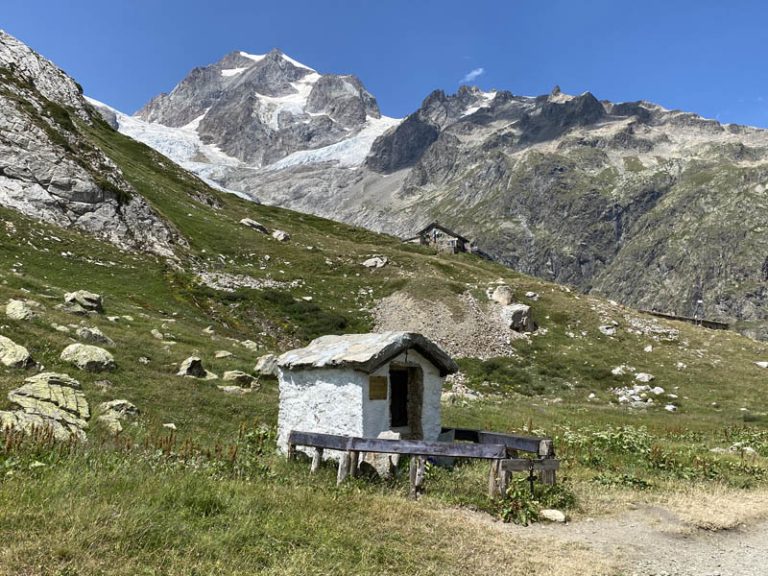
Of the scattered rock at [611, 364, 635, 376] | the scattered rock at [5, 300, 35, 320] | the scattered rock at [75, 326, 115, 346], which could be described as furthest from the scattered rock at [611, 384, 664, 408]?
the scattered rock at [5, 300, 35, 320]

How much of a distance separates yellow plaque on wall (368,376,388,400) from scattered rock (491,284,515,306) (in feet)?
114

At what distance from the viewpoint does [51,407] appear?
15.7 meters

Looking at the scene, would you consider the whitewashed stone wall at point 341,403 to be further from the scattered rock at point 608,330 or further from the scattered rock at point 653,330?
the scattered rock at point 653,330

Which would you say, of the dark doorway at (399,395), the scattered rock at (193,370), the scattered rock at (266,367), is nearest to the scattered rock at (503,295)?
the scattered rock at (266,367)

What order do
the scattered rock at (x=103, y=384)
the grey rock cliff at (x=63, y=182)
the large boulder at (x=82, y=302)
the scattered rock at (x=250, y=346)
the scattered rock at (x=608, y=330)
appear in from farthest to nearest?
the grey rock cliff at (x=63, y=182) < the scattered rock at (x=608, y=330) < the scattered rock at (x=250, y=346) < the large boulder at (x=82, y=302) < the scattered rock at (x=103, y=384)

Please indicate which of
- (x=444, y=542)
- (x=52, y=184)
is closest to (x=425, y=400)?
(x=444, y=542)

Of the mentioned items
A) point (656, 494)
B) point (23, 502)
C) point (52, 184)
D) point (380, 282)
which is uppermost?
point (52, 184)

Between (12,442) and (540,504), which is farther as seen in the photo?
(540,504)

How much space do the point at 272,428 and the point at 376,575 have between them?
12.6m

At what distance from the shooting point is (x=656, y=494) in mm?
14695

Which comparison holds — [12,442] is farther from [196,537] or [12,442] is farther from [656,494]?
[656,494]

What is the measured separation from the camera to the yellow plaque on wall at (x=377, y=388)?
51.9 ft

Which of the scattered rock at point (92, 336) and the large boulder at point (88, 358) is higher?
the scattered rock at point (92, 336)

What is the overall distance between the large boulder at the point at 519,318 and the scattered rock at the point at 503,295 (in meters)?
1.59
